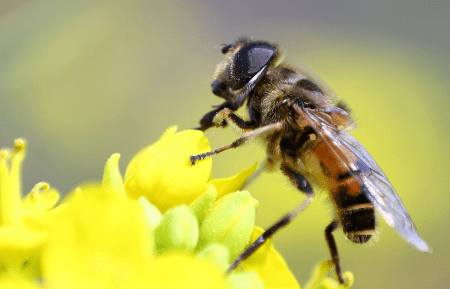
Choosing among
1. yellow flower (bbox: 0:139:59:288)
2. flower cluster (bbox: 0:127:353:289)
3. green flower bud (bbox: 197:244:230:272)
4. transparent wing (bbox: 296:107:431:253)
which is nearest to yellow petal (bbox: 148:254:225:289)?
flower cluster (bbox: 0:127:353:289)

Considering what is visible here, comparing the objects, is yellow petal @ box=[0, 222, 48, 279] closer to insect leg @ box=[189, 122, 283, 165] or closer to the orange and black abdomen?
insect leg @ box=[189, 122, 283, 165]

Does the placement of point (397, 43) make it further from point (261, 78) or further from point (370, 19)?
point (261, 78)

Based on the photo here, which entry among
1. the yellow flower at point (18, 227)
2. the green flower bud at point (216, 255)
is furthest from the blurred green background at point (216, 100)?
the green flower bud at point (216, 255)

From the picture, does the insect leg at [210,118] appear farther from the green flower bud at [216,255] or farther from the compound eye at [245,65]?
the green flower bud at [216,255]

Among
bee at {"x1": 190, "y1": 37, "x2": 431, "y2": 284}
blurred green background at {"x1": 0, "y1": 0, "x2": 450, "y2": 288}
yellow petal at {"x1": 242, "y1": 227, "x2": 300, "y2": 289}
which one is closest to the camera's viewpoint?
yellow petal at {"x1": 242, "y1": 227, "x2": 300, "y2": 289}

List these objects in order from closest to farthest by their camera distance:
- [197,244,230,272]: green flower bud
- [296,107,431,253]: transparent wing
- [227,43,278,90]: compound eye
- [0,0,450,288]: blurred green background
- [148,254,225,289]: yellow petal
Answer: [148,254,225,289]: yellow petal
[197,244,230,272]: green flower bud
[296,107,431,253]: transparent wing
[227,43,278,90]: compound eye
[0,0,450,288]: blurred green background

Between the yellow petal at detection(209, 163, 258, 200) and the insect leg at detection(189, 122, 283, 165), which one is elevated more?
the insect leg at detection(189, 122, 283, 165)

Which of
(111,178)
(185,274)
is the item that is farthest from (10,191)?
(185,274)

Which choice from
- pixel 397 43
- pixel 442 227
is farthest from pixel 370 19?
pixel 442 227
